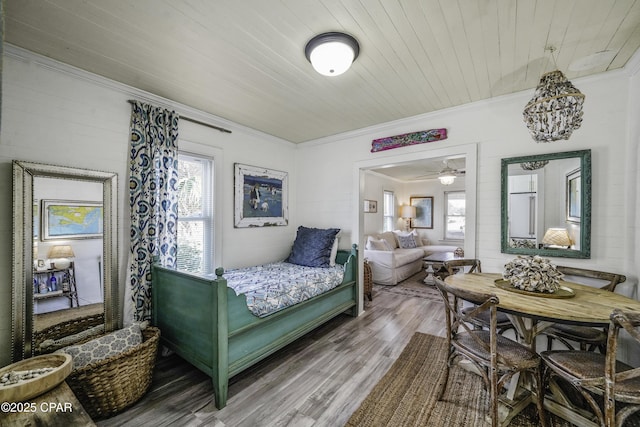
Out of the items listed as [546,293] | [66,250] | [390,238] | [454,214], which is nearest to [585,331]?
[546,293]

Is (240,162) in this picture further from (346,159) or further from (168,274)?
(168,274)

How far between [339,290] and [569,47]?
2971mm

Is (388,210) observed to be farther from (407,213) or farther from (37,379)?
(37,379)

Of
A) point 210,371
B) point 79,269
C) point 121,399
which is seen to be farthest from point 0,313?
point 210,371

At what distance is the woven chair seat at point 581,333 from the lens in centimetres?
201

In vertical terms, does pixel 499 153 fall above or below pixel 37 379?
above

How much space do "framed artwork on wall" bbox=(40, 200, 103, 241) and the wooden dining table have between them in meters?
3.07

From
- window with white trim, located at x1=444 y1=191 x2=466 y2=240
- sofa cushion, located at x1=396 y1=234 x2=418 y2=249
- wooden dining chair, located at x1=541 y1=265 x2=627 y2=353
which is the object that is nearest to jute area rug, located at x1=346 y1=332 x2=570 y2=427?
wooden dining chair, located at x1=541 y1=265 x2=627 y2=353

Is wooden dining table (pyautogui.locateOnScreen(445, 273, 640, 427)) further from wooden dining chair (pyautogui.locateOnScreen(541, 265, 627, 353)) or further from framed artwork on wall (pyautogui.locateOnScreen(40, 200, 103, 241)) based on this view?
framed artwork on wall (pyautogui.locateOnScreen(40, 200, 103, 241))

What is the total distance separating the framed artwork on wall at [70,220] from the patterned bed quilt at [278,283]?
50.1 inches

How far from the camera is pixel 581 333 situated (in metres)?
2.08

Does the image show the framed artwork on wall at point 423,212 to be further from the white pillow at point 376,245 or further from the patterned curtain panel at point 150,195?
the patterned curtain panel at point 150,195

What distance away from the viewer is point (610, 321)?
147cm

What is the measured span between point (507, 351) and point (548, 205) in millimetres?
1549
